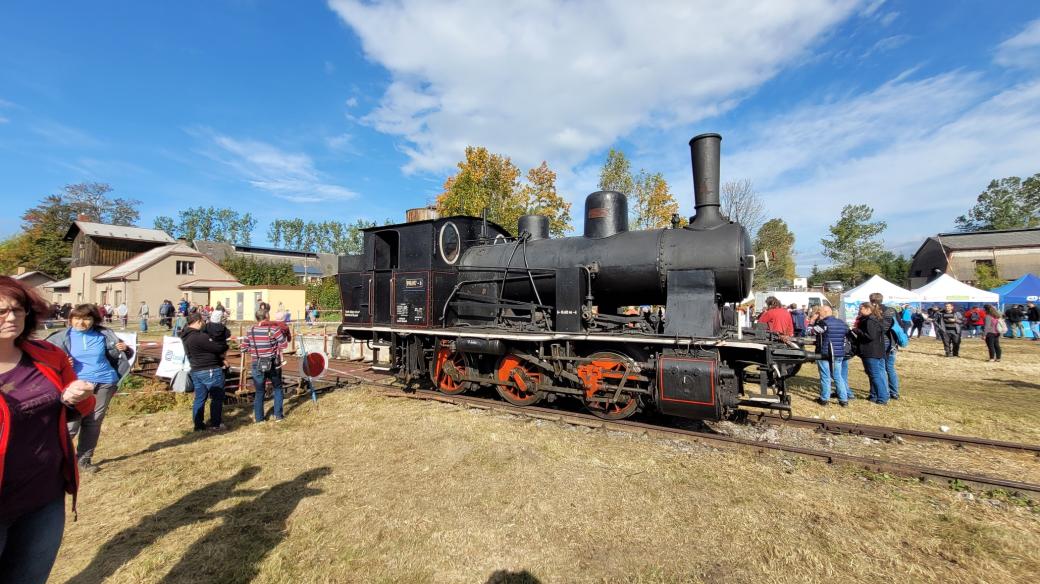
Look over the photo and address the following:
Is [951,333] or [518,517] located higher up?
[951,333]

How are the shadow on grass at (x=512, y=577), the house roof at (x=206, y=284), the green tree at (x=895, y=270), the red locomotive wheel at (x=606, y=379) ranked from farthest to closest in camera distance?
1. the green tree at (x=895, y=270)
2. the house roof at (x=206, y=284)
3. the red locomotive wheel at (x=606, y=379)
4. the shadow on grass at (x=512, y=577)

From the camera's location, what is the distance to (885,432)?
238 inches

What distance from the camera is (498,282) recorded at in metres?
8.03

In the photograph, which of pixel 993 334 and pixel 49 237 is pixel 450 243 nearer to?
pixel 993 334

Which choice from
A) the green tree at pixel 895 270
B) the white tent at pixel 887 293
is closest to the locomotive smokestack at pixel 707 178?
the white tent at pixel 887 293

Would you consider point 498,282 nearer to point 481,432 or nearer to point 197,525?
point 481,432

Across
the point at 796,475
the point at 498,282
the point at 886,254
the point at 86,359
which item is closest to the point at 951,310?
the point at 796,475

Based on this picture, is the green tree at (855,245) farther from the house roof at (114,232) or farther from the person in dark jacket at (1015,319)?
the house roof at (114,232)

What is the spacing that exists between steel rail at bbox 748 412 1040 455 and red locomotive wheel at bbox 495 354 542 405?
3325mm

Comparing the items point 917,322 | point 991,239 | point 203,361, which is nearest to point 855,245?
point 991,239

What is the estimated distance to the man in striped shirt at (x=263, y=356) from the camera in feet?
22.0

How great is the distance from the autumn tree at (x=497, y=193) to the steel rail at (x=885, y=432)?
2094 centimetres

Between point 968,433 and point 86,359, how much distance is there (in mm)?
11148

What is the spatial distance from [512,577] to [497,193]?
2614 cm
